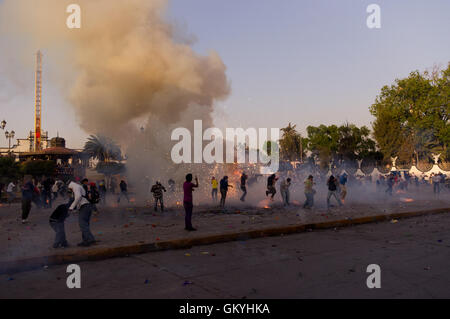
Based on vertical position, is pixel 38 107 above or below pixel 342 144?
above

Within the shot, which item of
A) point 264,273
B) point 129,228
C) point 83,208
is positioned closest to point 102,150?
point 129,228

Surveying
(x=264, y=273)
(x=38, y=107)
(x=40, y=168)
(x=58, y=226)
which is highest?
(x=38, y=107)

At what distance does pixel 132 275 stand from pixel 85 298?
48.4 inches

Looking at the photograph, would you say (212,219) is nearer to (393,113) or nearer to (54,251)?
(54,251)

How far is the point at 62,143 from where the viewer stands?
234ft

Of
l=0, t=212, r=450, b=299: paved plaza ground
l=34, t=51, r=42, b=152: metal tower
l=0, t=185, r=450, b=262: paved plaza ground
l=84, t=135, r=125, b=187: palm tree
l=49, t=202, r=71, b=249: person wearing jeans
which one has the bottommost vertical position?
l=0, t=212, r=450, b=299: paved plaza ground

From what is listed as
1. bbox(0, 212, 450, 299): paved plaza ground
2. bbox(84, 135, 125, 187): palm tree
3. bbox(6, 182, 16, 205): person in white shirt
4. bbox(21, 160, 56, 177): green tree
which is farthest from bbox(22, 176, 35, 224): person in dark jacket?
bbox(84, 135, 125, 187): palm tree

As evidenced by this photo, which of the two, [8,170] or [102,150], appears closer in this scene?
[8,170]

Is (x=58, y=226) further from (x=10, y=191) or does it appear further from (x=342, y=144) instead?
(x=342, y=144)

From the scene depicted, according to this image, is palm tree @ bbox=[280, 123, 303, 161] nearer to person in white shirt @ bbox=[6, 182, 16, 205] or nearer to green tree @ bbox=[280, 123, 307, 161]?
green tree @ bbox=[280, 123, 307, 161]

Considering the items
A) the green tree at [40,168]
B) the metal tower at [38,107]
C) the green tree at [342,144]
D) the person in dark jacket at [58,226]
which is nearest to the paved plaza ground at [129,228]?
the person in dark jacket at [58,226]
